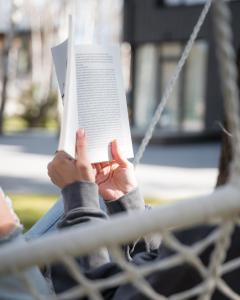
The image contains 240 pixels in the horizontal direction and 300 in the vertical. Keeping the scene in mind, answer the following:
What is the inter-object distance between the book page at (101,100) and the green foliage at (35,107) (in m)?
14.2

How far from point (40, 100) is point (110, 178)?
48.0 ft

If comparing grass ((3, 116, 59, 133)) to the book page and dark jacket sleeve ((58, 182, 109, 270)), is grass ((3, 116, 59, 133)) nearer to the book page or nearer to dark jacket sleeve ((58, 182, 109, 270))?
Answer: the book page

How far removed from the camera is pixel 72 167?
1.14m

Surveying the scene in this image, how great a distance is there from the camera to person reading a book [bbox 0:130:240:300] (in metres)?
0.95

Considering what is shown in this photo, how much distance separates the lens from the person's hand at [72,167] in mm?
1127

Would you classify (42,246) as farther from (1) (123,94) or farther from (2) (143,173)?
(2) (143,173)

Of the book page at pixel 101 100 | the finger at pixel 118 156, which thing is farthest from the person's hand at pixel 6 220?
the finger at pixel 118 156

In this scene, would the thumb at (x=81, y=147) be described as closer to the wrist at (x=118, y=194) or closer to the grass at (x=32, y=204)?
the wrist at (x=118, y=194)

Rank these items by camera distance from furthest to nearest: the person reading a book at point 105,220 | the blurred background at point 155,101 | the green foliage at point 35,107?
the green foliage at point 35,107, the blurred background at point 155,101, the person reading a book at point 105,220

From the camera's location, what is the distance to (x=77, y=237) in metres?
0.76

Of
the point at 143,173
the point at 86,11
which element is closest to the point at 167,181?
the point at 143,173

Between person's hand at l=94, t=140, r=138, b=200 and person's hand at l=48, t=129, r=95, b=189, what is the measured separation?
23cm

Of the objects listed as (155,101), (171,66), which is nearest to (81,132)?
(171,66)

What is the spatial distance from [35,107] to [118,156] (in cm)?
1434
